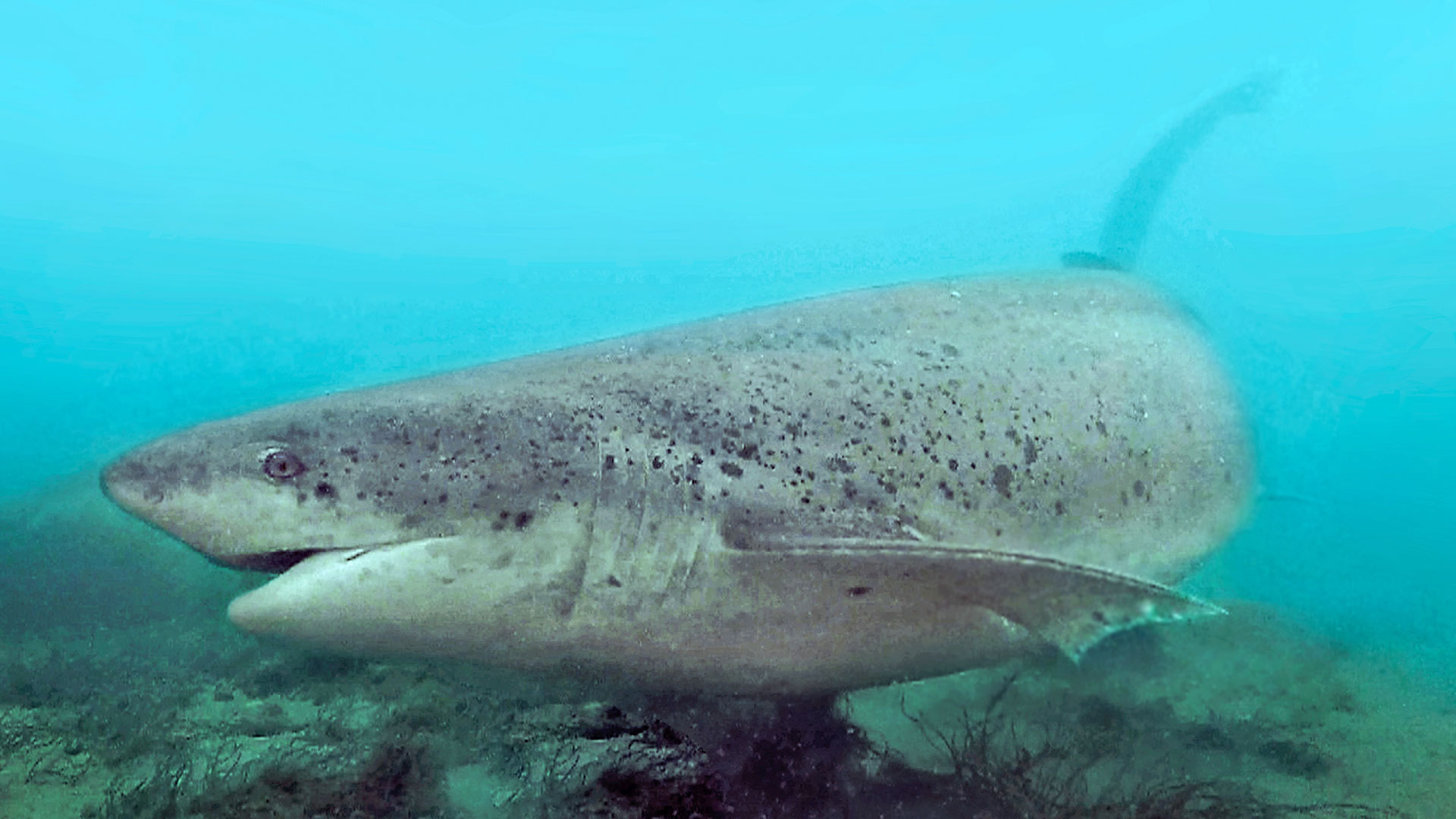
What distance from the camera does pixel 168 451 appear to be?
2549mm

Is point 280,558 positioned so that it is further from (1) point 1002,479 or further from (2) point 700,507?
(1) point 1002,479

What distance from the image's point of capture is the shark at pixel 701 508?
2.51 m

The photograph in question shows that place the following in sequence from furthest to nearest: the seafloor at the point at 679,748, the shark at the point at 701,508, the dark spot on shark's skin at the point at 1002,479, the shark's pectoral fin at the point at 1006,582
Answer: the seafloor at the point at 679,748 < the dark spot on shark's skin at the point at 1002,479 < the shark at the point at 701,508 < the shark's pectoral fin at the point at 1006,582

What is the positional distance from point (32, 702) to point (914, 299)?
5.86m

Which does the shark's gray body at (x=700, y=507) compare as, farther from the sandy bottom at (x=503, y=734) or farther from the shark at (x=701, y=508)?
the sandy bottom at (x=503, y=734)

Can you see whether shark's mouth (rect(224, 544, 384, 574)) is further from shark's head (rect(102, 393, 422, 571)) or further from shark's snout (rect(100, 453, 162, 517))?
shark's snout (rect(100, 453, 162, 517))

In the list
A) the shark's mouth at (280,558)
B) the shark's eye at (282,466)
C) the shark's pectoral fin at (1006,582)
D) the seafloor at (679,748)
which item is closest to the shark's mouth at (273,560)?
the shark's mouth at (280,558)

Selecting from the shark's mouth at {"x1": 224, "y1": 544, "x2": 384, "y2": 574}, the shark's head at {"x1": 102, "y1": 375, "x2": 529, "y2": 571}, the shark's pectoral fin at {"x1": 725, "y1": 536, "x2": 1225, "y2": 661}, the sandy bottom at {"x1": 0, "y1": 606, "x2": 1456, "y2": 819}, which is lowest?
the sandy bottom at {"x1": 0, "y1": 606, "x2": 1456, "y2": 819}

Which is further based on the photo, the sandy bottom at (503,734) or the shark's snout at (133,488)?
the sandy bottom at (503,734)

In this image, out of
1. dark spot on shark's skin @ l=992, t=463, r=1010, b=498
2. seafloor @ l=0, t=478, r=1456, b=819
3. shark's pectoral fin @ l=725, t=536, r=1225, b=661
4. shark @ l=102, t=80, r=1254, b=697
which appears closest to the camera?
shark's pectoral fin @ l=725, t=536, r=1225, b=661

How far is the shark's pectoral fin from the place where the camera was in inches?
94.4

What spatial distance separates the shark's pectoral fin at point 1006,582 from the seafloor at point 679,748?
28 centimetres

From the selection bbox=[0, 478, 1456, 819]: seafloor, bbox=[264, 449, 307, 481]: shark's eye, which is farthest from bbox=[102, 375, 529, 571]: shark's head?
bbox=[0, 478, 1456, 819]: seafloor

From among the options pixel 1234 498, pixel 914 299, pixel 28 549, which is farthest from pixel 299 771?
pixel 28 549
